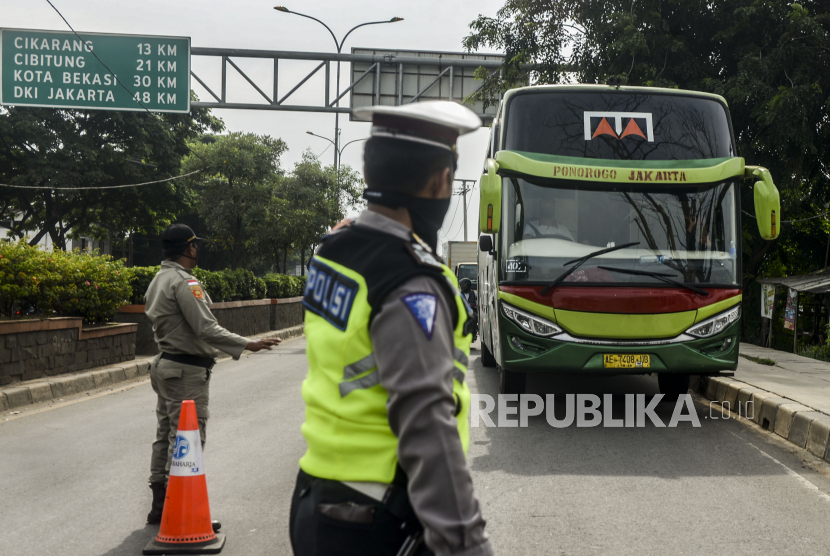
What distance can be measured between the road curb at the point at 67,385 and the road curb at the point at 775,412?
8.01 m

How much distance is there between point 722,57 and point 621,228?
1125cm

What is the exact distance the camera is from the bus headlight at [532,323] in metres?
7.71

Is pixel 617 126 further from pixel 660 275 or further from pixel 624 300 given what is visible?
pixel 624 300

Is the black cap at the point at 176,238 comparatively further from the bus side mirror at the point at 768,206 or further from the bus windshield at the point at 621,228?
the bus side mirror at the point at 768,206

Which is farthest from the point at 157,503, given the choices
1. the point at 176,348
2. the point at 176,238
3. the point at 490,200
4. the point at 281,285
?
the point at 281,285

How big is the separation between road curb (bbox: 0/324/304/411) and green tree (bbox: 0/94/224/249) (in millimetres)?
18556

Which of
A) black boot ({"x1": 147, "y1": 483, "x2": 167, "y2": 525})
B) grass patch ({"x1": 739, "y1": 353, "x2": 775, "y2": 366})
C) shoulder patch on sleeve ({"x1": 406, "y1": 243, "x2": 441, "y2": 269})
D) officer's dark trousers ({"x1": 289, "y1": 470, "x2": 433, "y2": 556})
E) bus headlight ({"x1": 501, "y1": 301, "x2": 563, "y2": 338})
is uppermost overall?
shoulder patch on sleeve ({"x1": 406, "y1": 243, "x2": 441, "y2": 269})

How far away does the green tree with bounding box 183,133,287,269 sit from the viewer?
3028 centimetres

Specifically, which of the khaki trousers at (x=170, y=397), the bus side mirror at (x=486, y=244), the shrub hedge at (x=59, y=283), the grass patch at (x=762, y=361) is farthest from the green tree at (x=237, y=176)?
the khaki trousers at (x=170, y=397)

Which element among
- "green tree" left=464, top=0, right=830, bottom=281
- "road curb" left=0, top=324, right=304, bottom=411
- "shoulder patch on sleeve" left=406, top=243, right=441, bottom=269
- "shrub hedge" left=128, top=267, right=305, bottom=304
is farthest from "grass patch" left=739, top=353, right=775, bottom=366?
"shoulder patch on sleeve" left=406, top=243, right=441, bottom=269

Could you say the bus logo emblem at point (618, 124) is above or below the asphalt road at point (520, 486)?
above

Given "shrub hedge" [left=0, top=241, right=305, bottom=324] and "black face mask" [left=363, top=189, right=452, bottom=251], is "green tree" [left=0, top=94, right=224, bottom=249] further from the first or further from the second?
"black face mask" [left=363, top=189, right=452, bottom=251]

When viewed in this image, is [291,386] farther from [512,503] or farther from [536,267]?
[512,503]

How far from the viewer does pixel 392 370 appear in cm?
157
